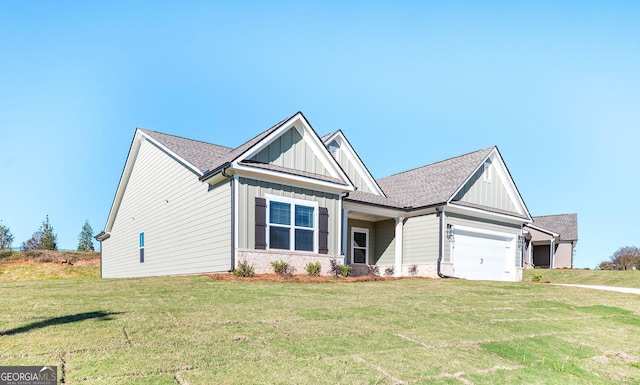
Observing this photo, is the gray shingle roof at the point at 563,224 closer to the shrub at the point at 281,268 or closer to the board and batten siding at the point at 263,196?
the board and batten siding at the point at 263,196

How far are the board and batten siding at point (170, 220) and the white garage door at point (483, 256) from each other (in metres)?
10.4

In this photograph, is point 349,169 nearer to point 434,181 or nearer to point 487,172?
point 434,181

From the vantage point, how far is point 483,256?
64.8ft

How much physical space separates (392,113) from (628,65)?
26.2 feet

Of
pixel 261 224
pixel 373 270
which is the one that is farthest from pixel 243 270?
pixel 373 270

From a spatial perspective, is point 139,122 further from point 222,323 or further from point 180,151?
point 222,323

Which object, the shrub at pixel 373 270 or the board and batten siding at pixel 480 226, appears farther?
the shrub at pixel 373 270

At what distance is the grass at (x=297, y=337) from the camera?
4500mm

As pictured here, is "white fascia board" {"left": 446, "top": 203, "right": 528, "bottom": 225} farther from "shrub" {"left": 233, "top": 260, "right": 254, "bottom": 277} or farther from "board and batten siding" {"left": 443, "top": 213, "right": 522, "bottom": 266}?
"shrub" {"left": 233, "top": 260, "right": 254, "bottom": 277}

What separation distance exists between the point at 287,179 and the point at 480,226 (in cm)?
1060

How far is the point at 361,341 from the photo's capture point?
591 cm

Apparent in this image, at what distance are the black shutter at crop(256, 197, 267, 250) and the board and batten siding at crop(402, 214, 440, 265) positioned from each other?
8282 millimetres

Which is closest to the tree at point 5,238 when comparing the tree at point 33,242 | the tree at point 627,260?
the tree at point 33,242
